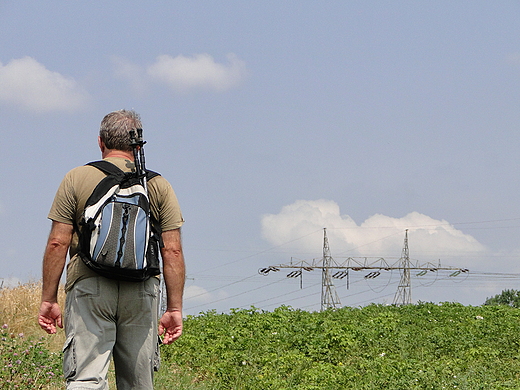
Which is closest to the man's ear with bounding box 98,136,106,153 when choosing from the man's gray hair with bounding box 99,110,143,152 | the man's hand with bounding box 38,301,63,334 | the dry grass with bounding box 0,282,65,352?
the man's gray hair with bounding box 99,110,143,152

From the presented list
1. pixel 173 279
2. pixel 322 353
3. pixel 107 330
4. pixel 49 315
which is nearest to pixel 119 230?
pixel 173 279

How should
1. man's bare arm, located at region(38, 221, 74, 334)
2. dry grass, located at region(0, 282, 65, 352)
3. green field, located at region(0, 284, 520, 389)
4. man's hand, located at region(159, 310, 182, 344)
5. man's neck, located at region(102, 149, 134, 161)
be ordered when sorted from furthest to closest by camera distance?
dry grass, located at region(0, 282, 65, 352) < green field, located at region(0, 284, 520, 389) < man's neck, located at region(102, 149, 134, 161) < man's hand, located at region(159, 310, 182, 344) < man's bare arm, located at region(38, 221, 74, 334)

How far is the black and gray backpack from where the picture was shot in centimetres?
453

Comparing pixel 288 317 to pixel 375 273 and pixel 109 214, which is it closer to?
pixel 109 214

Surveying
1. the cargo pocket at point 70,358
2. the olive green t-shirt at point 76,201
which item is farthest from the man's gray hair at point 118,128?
the cargo pocket at point 70,358

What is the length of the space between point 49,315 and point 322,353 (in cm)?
744

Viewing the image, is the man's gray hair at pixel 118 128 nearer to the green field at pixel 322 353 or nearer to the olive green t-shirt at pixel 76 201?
the olive green t-shirt at pixel 76 201

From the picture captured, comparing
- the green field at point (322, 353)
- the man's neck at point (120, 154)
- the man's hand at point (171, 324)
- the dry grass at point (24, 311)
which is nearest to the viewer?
the man's hand at point (171, 324)

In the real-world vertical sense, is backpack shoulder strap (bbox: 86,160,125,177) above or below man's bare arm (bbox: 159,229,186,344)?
above

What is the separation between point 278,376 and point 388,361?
205cm

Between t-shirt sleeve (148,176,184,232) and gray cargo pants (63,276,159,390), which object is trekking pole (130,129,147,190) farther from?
gray cargo pants (63,276,159,390)

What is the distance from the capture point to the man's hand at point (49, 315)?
4.70 m

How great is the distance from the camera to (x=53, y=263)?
4668 mm

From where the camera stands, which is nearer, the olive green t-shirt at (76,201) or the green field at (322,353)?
the olive green t-shirt at (76,201)
